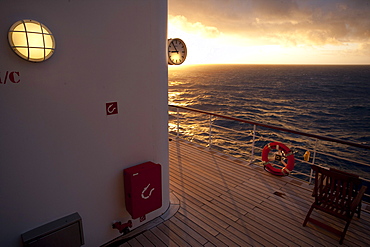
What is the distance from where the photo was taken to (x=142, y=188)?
1995 millimetres

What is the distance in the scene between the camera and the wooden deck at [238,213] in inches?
83.4

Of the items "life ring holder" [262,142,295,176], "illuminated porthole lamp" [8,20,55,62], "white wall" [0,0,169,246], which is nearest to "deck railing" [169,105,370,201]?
"life ring holder" [262,142,295,176]

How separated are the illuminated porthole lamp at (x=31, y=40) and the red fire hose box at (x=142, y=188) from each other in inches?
43.7

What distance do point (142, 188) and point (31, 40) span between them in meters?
1.39

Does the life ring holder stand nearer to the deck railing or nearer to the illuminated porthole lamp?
the illuminated porthole lamp

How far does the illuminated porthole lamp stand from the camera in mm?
1208

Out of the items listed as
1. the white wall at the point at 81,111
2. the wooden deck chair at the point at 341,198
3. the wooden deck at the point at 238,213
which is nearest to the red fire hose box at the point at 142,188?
the white wall at the point at 81,111

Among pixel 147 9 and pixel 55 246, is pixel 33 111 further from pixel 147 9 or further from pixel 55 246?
pixel 147 9

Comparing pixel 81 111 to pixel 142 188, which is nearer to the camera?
pixel 81 111

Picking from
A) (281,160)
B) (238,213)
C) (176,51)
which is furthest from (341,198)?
(176,51)

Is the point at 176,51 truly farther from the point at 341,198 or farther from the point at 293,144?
the point at 293,144

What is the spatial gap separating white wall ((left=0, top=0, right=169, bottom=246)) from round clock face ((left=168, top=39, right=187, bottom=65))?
0.71 meters

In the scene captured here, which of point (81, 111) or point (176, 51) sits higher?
point (176, 51)

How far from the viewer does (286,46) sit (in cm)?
3912
